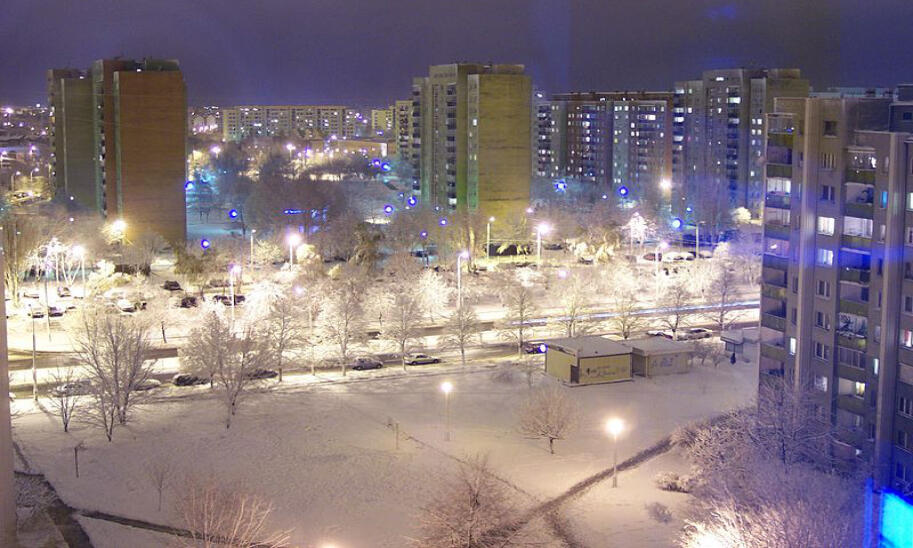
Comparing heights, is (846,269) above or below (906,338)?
above

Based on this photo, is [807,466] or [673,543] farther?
[807,466]

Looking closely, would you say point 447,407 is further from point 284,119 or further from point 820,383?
point 284,119

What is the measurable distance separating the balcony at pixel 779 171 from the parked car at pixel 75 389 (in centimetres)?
1197

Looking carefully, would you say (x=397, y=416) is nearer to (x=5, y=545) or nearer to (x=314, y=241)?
(x=5, y=545)

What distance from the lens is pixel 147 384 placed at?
21062mm

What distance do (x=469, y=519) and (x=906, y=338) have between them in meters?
6.83

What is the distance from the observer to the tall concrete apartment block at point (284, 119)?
126 metres

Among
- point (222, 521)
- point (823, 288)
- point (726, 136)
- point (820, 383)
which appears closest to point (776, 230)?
point (823, 288)

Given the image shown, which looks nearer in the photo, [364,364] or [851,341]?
[851,341]

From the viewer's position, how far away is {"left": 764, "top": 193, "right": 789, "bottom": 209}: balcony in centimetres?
1822

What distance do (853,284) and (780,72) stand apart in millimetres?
36443

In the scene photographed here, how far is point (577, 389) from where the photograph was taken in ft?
70.7

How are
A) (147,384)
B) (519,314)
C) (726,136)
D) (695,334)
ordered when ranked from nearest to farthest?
(147,384), (519,314), (695,334), (726,136)

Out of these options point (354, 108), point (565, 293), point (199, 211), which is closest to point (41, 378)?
point (565, 293)
